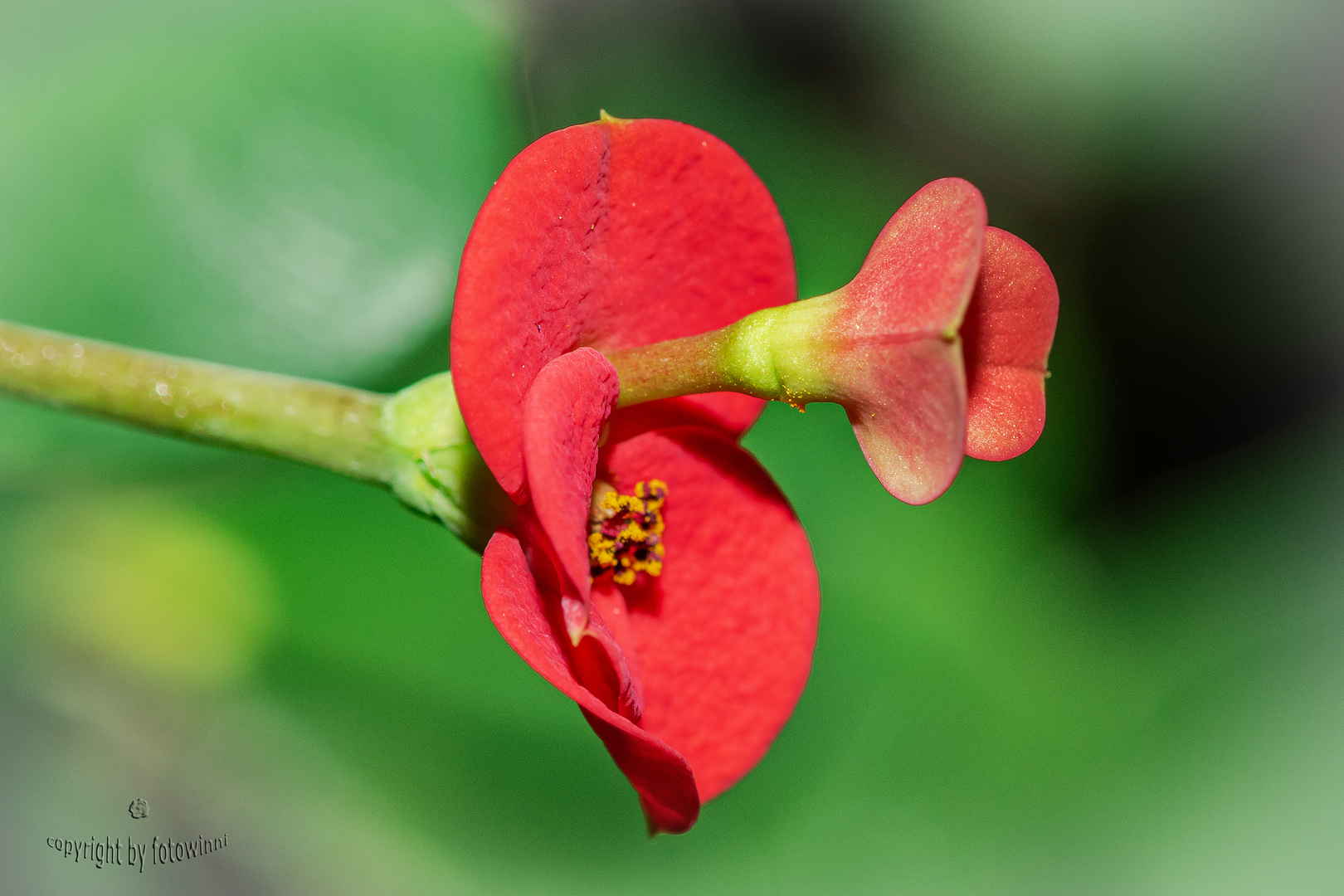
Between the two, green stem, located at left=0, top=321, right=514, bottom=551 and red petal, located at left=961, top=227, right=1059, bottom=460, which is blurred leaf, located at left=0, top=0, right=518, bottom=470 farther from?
red petal, located at left=961, top=227, right=1059, bottom=460

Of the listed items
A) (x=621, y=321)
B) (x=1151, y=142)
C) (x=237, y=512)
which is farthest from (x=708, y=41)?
(x=621, y=321)

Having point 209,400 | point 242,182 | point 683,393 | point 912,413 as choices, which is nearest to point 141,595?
point 242,182

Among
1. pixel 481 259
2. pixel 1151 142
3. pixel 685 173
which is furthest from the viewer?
pixel 1151 142

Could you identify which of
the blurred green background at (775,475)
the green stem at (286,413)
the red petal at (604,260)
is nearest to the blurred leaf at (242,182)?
the blurred green background at (775,475)

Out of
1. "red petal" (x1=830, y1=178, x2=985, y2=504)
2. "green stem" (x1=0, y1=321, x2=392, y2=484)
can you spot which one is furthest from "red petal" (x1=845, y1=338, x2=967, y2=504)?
"green stem" (x1=0, y1=321, x2=392, y2=484)

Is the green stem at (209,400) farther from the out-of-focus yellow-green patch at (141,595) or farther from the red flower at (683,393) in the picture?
the out-of-focus yellow-green patch at (141,595)

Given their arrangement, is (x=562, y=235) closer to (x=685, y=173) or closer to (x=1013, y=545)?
(x=685, y=173)
